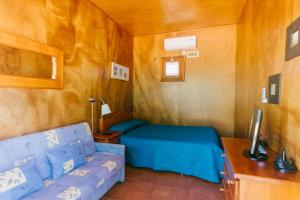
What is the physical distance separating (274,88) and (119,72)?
2839 mm

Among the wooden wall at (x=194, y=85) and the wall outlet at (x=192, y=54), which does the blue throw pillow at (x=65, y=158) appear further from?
the wall outlet at (x=192, y=54)

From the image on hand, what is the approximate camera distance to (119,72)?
3.72 metres

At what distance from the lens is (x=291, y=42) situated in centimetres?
128

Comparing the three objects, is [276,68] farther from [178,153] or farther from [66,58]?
[66,58]

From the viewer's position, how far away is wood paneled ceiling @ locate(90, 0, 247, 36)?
9.34 feet

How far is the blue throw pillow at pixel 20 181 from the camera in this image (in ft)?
4.11

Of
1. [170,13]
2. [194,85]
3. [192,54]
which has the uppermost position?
[170,13]

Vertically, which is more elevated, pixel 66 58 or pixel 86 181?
pixel 66 58

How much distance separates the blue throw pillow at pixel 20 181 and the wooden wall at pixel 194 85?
10.1 ft

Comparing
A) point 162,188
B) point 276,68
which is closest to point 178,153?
point 162,188

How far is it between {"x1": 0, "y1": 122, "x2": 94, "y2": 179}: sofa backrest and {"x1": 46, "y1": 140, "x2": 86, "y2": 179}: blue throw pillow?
0.21ft

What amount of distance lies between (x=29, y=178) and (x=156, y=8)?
295cm

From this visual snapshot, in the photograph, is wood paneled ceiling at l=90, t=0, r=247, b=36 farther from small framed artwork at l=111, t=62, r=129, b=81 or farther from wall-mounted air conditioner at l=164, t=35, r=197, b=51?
small framed artwork at l=111, t=62, r=129, b=81

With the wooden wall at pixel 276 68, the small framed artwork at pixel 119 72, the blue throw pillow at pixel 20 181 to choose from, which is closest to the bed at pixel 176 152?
the wooden wall at pixel 276 68
